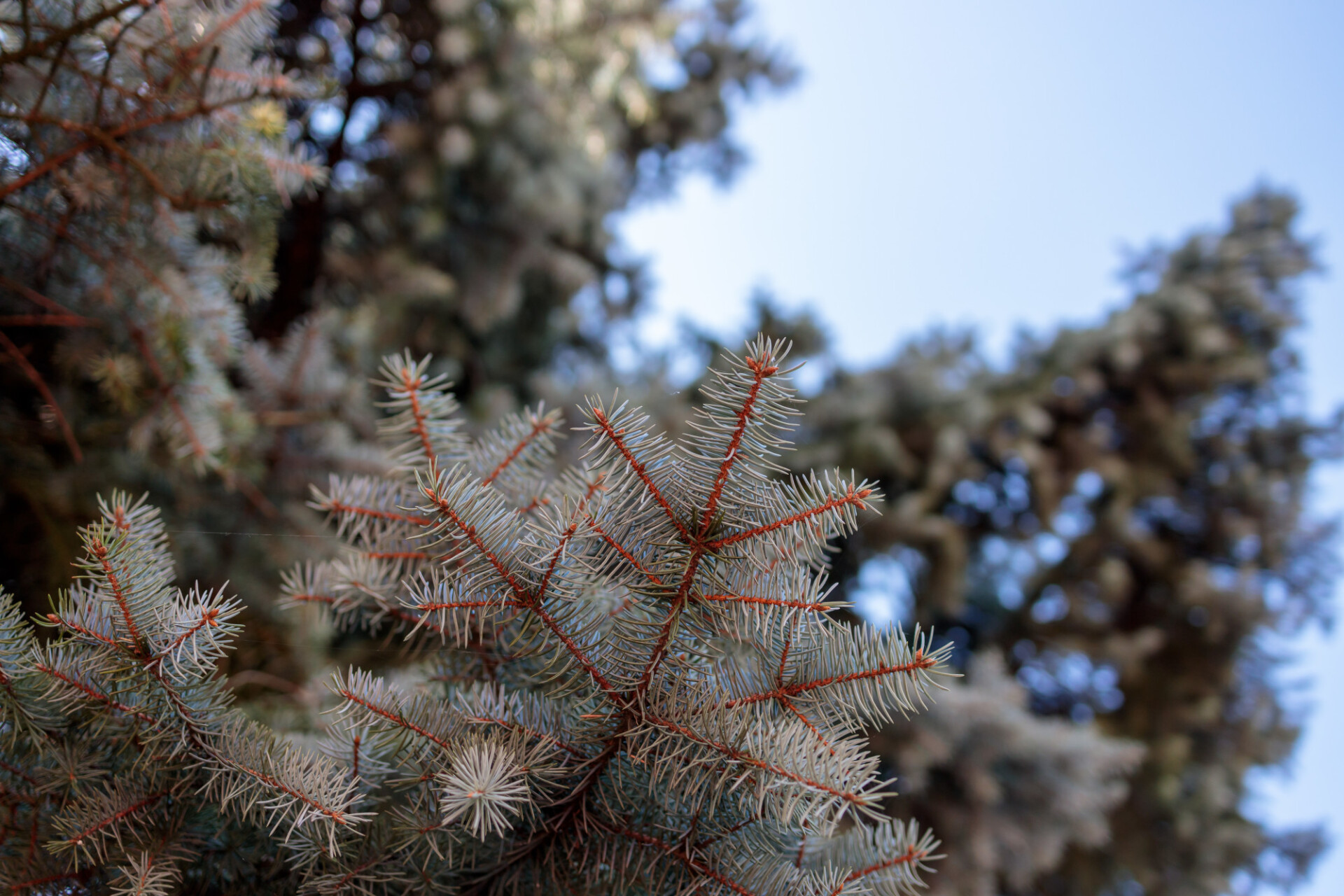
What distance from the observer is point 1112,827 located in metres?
2.62

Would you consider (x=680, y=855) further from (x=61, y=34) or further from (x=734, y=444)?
(x=61, y=34)

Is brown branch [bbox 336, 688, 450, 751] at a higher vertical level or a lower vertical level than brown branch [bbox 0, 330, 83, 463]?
lower

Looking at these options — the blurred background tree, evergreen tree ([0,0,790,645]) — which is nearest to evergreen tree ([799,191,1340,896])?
the blurred background tree

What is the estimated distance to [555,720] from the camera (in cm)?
50

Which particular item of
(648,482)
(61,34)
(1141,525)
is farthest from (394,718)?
(1141,525)

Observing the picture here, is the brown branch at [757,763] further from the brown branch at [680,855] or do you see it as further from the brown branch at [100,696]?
the brown branch at [100,696]

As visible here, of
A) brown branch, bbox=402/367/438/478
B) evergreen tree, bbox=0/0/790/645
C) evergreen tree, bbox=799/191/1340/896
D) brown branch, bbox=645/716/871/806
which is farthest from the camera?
evergreen tree, bbox=799/191/1340/896

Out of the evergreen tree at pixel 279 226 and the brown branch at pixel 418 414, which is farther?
the evergreen tree at pixel 279 226

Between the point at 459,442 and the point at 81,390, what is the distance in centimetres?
83

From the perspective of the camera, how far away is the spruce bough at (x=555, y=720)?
1.42 ft

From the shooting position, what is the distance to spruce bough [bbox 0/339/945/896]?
0.43 m

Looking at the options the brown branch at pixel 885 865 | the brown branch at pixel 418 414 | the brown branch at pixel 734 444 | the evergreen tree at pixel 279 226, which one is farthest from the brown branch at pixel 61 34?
the brown branch at pixel 885 865

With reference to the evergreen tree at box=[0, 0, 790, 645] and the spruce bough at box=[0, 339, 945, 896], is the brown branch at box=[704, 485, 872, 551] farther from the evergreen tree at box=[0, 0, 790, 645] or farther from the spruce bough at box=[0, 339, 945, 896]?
the evergreen tree at box=[0, 0, 790, 645]

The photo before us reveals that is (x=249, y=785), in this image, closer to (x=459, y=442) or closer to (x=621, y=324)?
(x=459, y=442)
